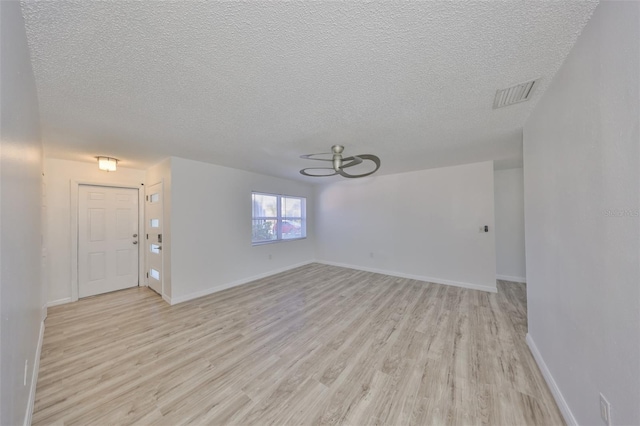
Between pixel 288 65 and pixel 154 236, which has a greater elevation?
pixel 288 65

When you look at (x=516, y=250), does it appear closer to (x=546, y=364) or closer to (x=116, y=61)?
(x=546, y=364)

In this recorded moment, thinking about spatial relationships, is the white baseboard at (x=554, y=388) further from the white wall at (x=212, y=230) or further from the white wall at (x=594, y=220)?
the white wall at (x=212, y=230)

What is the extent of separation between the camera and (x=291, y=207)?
5727mm

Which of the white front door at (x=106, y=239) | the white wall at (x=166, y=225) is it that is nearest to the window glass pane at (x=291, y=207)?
the white wall at (x=166, y=225)

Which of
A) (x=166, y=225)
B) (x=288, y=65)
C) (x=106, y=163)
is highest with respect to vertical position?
(x=288, y=65)

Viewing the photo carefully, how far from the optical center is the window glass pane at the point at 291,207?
5.51 m

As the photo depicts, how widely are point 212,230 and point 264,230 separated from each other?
1.33 m

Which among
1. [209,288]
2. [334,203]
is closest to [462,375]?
[209,288]

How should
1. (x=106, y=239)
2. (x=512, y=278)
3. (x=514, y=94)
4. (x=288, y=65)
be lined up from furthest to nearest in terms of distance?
(x=512, y=278) < (x=106, y=239) < (x=514, y=94) < (x=288, y=65)

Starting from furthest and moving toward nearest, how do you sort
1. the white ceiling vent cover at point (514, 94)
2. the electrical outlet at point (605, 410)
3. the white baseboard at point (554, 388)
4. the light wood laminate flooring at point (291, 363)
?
1. the white ceiling vent cover at point (514, 94)
2. the light wood laminate flooring at point (291, 363)
3. the white baseboard at point (554, 388)
4. the electrical outlet at point (605, 410)

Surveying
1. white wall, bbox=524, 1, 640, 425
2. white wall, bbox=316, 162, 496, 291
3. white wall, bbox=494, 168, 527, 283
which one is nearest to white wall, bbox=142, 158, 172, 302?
white wall, bbox=316, 162, 496, 291

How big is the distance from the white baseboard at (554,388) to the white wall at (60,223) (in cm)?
598

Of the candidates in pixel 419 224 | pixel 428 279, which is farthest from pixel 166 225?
pixel 428 279

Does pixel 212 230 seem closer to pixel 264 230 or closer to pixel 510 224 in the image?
pixel 264 230
